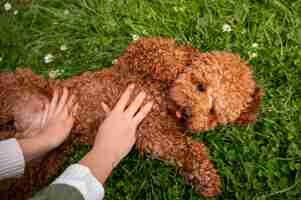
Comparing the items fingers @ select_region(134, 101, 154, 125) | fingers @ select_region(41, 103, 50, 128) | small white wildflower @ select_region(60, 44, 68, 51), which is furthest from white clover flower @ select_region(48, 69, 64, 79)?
fingers @ select_region(134, 101, 154, 125)

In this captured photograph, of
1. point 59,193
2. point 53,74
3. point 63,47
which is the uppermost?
point 59,193

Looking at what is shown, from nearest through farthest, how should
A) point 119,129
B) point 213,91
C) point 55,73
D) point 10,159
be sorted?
point 10,159 → point 213,91 → point 119,129 → point 55,73

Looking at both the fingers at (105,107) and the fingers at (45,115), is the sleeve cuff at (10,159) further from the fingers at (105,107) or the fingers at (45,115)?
the fingers at (105,107)

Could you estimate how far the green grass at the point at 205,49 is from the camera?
2094mm

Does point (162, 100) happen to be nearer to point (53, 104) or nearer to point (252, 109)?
point (252, 109)

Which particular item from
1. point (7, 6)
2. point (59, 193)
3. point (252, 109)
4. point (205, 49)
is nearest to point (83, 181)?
point (59, 193)

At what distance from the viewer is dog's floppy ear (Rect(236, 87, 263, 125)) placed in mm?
1801

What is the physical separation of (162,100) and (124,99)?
0.55 feet

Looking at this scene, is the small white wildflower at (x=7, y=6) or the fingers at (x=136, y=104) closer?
the fingers at (x=136, y=104)

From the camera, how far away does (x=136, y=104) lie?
6.20ft

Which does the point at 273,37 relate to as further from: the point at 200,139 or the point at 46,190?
the point at 46,190

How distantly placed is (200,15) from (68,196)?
4.66ft

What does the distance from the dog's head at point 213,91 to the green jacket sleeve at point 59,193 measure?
2.01ft

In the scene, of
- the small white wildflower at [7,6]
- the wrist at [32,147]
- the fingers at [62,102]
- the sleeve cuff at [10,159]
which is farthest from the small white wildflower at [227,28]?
the small white wildflower at [7,6]
